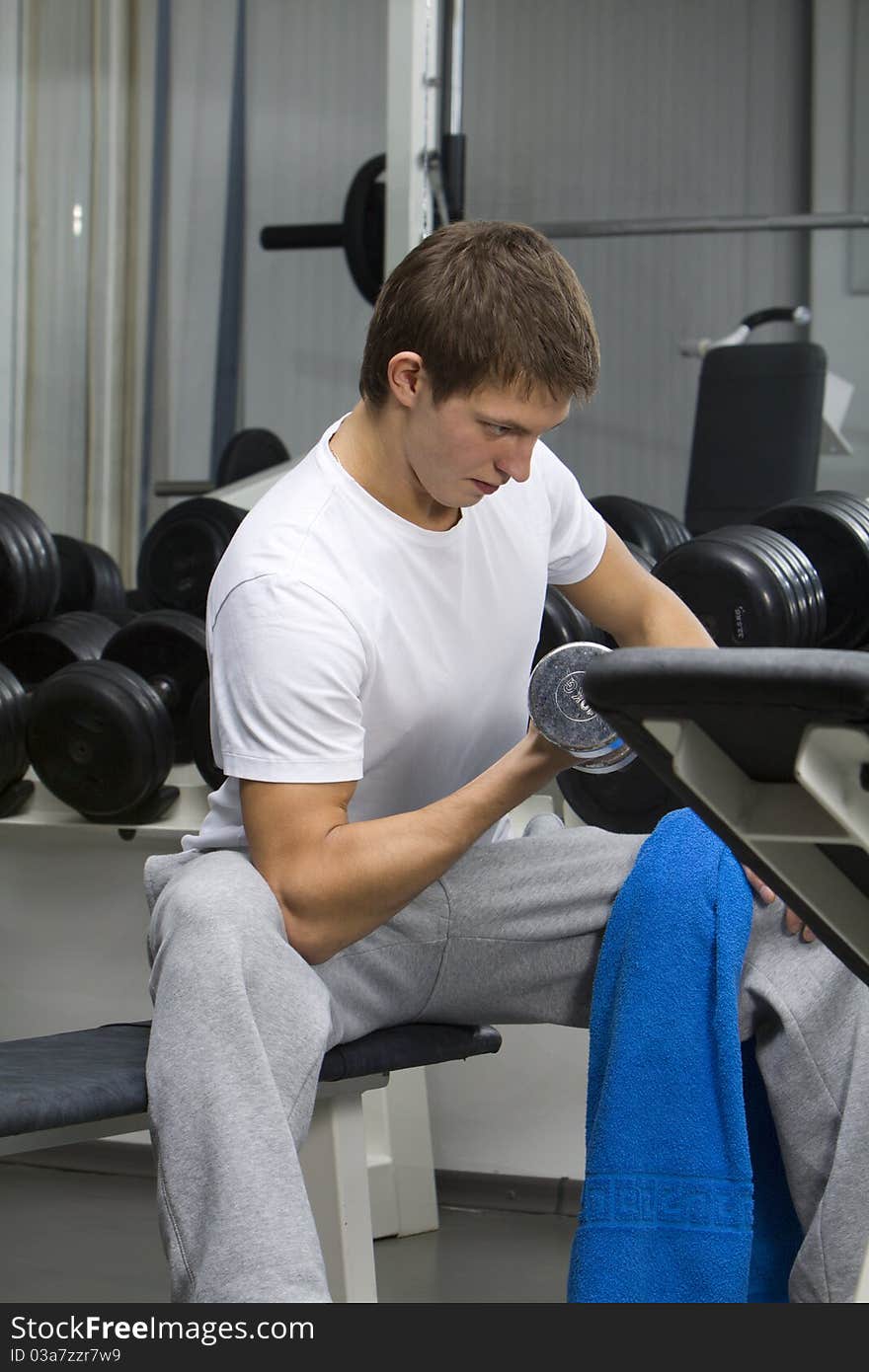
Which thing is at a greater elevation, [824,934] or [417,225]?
[417,225]

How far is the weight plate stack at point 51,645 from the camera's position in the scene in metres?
2.60

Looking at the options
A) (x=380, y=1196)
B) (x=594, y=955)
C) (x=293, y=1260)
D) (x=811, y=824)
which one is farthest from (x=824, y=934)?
(x=380, y=1196)

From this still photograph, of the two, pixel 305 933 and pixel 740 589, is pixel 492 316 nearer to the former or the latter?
pixel 305 933

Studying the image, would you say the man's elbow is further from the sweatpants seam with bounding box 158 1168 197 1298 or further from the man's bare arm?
the sweatpants seam with bounding box 158 1168 197 1298

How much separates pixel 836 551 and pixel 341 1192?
1.30 meters

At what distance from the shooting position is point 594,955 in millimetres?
1434

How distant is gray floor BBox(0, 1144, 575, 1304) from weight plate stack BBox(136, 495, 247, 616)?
1106 mm

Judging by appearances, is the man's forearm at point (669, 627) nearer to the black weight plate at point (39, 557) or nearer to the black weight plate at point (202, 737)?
the black weight plate at point (202, 737)

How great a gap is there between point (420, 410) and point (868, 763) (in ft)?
2.45

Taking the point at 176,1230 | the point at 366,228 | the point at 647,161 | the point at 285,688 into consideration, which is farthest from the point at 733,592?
the point at 647,161

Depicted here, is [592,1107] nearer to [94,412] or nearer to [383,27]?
[94,412]

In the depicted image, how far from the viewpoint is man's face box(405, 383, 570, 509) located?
135 cm

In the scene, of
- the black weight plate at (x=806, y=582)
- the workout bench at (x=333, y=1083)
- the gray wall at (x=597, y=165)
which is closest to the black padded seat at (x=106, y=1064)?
the workout bench at (x=333, y=1083)

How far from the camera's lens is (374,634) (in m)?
1.38
